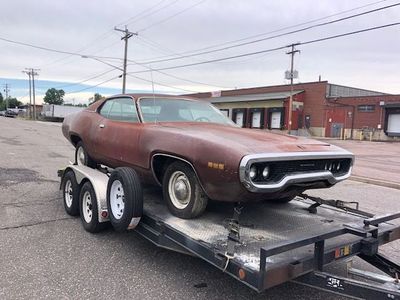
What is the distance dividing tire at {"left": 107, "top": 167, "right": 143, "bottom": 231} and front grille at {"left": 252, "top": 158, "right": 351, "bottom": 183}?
129 cm

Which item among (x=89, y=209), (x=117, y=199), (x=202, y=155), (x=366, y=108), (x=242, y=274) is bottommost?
(x=89, y=209)

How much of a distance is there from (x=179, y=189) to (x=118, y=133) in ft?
4.86

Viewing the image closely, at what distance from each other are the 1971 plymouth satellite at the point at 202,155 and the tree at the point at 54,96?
13986 centimetres

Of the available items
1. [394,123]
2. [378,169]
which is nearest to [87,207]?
[378,169]

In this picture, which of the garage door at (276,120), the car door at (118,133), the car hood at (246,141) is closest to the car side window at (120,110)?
the car door at (118,133)

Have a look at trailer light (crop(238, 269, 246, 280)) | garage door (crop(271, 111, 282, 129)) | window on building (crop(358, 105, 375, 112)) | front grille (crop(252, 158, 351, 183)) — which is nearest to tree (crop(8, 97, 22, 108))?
garage door (crop(271, 111, 282, 129))

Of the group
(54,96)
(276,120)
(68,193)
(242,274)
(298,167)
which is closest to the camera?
(242,274)

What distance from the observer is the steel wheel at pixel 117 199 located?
14.6ft

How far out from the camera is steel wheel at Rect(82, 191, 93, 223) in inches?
204

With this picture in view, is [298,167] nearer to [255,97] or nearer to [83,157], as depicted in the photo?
[83,157]

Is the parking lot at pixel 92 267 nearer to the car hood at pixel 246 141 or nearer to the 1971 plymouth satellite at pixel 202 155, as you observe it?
the 1971 plymouth satellite at pixel 202 155

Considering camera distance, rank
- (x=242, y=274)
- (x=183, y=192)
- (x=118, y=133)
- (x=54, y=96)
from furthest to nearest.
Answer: (x=54, y=96), (x=118, y=133), (x=183, y=192), (x=242, y=274)

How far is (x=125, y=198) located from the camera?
13.8 feet

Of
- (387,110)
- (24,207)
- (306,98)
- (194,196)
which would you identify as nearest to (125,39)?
(306,98)
